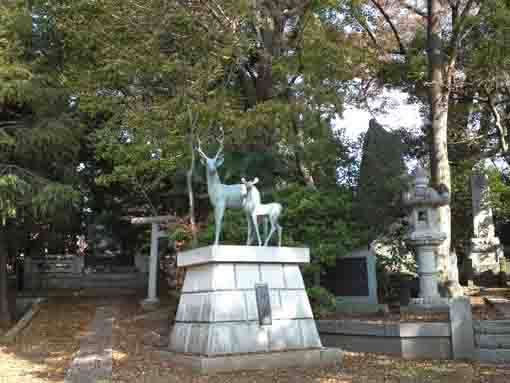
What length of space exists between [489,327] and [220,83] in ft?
32.5

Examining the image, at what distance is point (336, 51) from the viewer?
44.7 feet

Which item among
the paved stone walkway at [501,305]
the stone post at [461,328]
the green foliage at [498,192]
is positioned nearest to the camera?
the stone post at [461,328]

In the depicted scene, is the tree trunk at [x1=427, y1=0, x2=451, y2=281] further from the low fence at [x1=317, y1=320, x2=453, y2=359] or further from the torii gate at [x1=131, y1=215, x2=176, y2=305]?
the torii gate at [x1=131, y1=215, x2=176, y2=305]

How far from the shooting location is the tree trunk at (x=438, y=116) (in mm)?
12141

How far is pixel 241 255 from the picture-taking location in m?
8.34

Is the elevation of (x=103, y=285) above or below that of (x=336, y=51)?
below

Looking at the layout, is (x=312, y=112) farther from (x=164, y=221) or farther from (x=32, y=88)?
(x=32, y=88)

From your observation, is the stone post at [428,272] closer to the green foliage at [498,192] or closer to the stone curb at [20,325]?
the green foliage at [498,192]

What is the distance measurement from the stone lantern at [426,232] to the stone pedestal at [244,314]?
341 cm

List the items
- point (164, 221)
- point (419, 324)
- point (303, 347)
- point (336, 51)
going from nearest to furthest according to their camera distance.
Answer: point (303, 347) → point (419, 324) → point (336, 51) → point (164, 221)

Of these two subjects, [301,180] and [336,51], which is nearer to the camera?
[336,51]

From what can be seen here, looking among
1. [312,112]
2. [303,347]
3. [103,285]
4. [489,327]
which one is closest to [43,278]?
[103,285]

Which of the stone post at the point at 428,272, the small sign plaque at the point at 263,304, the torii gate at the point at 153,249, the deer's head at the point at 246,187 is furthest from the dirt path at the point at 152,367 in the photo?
the torii gate at the point at 153,249

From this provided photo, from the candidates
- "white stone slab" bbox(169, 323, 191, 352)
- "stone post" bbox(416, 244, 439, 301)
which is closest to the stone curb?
"white stone slab" bbox(169, 323, 191, 352)
